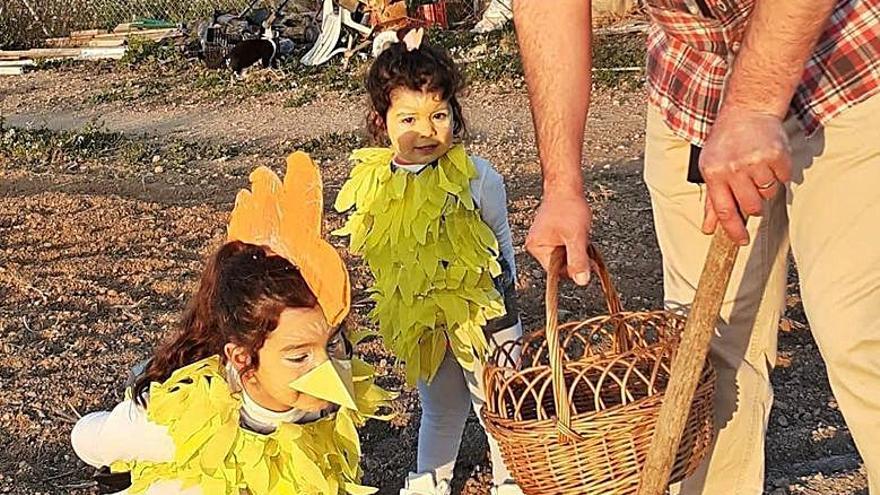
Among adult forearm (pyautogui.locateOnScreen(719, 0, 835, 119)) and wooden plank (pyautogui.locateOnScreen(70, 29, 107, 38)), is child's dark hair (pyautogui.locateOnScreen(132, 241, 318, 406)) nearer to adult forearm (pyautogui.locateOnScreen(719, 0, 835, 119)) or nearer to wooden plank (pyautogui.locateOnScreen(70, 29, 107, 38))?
adult forearm (pyautogui.locateOnScreen(719, 0, 835, 119))

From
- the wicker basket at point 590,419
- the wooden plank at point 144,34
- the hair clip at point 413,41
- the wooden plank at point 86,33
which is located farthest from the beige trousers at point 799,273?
the wooden plank at point 86,33

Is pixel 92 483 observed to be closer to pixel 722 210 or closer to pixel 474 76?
pixel 722 210

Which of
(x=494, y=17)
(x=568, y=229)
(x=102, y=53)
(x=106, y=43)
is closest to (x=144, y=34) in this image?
(x=106, y=43)

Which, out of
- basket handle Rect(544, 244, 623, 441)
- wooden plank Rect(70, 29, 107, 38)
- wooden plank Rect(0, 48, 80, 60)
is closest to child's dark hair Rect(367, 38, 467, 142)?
basket handle Rect(544, 244, 623, 441)

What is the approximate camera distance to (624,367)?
2572 mm

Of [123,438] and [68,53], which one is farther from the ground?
[123,438]

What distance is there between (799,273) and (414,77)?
1277 millimetres

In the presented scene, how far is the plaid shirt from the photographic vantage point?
2.08m

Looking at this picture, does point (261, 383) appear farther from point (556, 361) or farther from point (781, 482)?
point (781, 482)

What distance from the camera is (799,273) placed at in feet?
7.49

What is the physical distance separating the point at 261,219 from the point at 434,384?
921mm

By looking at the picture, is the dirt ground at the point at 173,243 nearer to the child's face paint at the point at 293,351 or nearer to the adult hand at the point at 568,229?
the child's face paint at the point at 293,351

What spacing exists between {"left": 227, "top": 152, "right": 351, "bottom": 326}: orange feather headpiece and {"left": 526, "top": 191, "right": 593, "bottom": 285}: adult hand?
41cm

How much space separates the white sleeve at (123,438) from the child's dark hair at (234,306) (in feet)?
0.16
